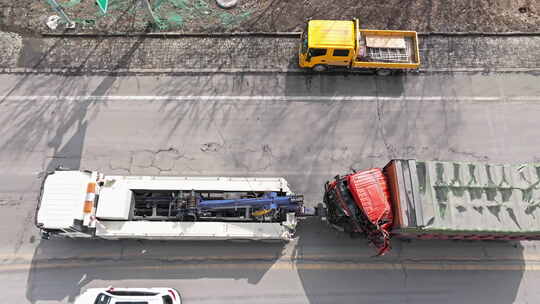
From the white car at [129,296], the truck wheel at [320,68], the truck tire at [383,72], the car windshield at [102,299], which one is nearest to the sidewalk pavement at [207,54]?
the truck wheel at [320,68]

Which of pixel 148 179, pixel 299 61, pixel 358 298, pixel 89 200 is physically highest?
pixel 299 61

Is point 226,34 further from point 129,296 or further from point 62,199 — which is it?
point 129,296

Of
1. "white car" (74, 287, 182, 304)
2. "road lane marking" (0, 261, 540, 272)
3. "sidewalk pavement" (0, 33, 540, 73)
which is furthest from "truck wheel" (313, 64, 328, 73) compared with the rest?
"white car" (74, 287, 182, 304)

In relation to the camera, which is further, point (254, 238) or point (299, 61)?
point (299, 61)

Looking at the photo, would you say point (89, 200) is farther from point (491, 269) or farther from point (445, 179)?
point (491, 269)

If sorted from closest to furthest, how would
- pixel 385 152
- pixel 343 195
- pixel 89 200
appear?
pixel 89 200
pixel 343 195
pixel 385 152

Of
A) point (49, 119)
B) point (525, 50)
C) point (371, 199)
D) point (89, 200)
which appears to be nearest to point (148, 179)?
point (89, 200)
